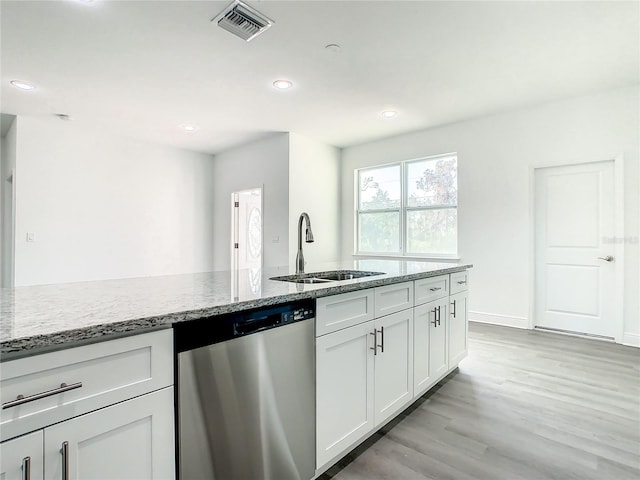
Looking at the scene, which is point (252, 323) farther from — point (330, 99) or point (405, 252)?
point (405, 252)

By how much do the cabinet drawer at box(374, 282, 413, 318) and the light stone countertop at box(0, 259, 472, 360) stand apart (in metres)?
0.08

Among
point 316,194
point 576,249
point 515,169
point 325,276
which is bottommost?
point 325,276

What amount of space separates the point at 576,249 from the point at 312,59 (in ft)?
11.6

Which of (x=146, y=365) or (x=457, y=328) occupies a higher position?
(x=146, y=365)

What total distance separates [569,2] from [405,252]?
11.5 feet

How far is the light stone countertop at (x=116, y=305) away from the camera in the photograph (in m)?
0.76

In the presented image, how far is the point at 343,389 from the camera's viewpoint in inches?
60.3

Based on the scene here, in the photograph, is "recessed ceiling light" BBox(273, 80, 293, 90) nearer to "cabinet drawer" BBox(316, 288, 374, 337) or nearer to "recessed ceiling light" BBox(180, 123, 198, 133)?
"recessed ceiling light" BBox(180, 123, 198, 133)

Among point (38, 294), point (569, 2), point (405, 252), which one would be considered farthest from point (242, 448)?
point (405, 252)

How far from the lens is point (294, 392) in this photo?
1307 millimetres

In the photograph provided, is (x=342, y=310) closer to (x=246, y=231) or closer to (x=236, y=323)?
(x=236, y=323)

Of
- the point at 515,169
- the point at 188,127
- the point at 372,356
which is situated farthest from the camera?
the point at 188,127

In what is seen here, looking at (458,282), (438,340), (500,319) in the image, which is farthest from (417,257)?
(438,340)

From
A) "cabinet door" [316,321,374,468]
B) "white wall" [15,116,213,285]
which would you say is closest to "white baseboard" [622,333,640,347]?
"cabinet door" [316,321,374,468]
